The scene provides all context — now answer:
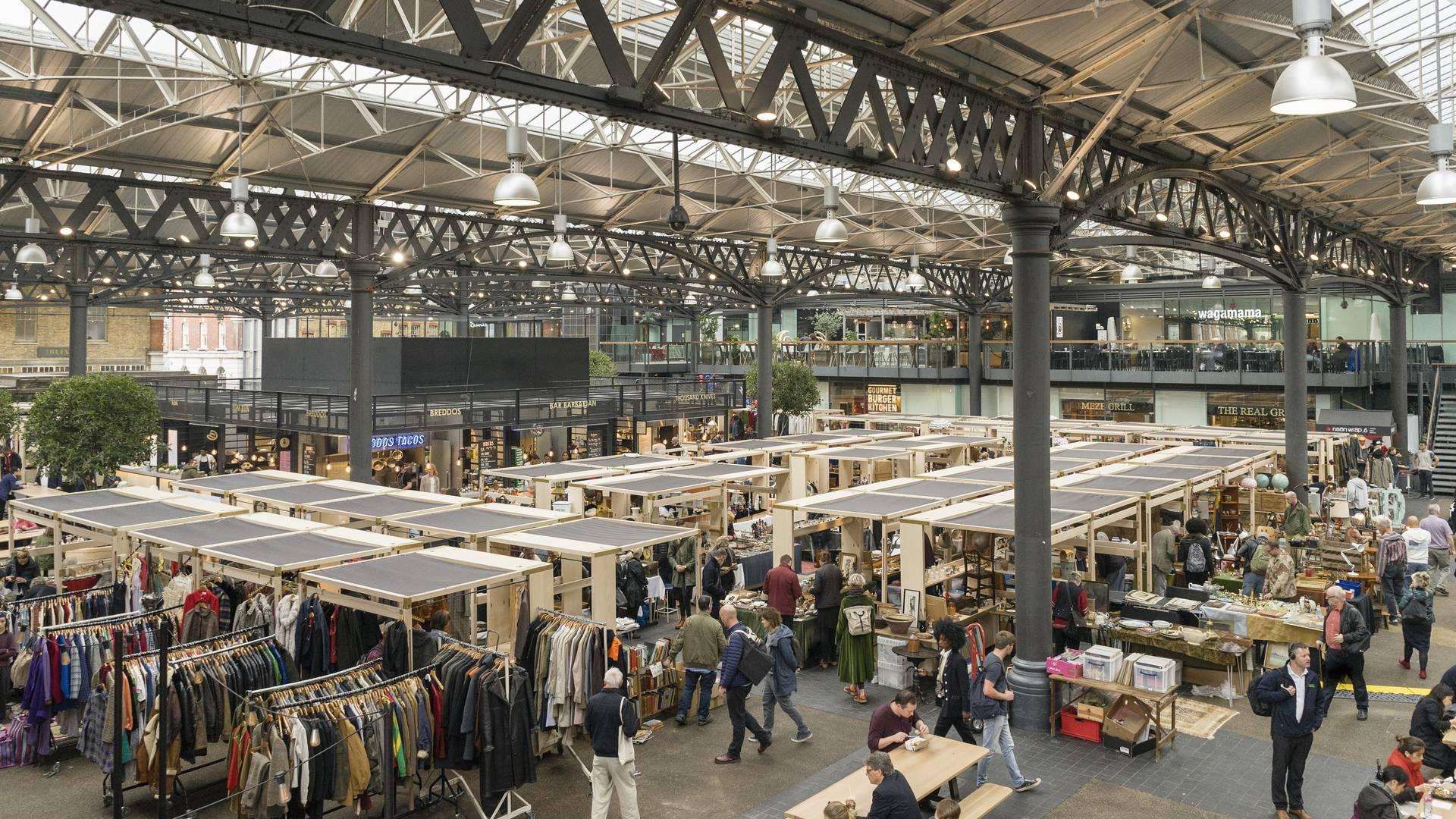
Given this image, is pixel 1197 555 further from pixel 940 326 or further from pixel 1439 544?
pixel 940 326

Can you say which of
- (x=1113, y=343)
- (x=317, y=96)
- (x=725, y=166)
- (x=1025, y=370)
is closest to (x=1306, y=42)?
(x=1025, y=370)

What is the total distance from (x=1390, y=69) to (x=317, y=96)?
14521 mm

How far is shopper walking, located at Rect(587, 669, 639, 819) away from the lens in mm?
7566

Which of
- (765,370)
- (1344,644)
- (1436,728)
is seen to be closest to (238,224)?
(1344,644)

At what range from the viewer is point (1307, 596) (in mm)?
13516

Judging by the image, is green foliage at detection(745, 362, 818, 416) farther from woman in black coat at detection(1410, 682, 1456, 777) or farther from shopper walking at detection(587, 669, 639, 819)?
shopper walking at detection(587, 669, 639, 819)

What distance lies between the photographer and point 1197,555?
14258 mm

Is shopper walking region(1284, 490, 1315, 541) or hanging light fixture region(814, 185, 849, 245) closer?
hanging light fixture region(814, 185, 849, 245)

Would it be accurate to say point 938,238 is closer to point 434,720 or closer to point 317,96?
point 317,96

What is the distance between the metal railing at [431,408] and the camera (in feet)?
80.2

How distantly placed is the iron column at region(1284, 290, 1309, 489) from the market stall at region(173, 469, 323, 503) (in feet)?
62.2

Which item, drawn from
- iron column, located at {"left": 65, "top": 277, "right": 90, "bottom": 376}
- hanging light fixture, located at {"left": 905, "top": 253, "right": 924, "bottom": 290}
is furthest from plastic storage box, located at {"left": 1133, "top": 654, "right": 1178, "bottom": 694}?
iron column, located at {"left": 65, "top": 277, "right": 90, "bottom": 376}

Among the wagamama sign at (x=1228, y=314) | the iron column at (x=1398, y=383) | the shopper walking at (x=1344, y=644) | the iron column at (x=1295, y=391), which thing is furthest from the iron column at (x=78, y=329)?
the wagamama sign at (x=1228, y=314)

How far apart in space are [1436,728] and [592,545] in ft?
25.0
